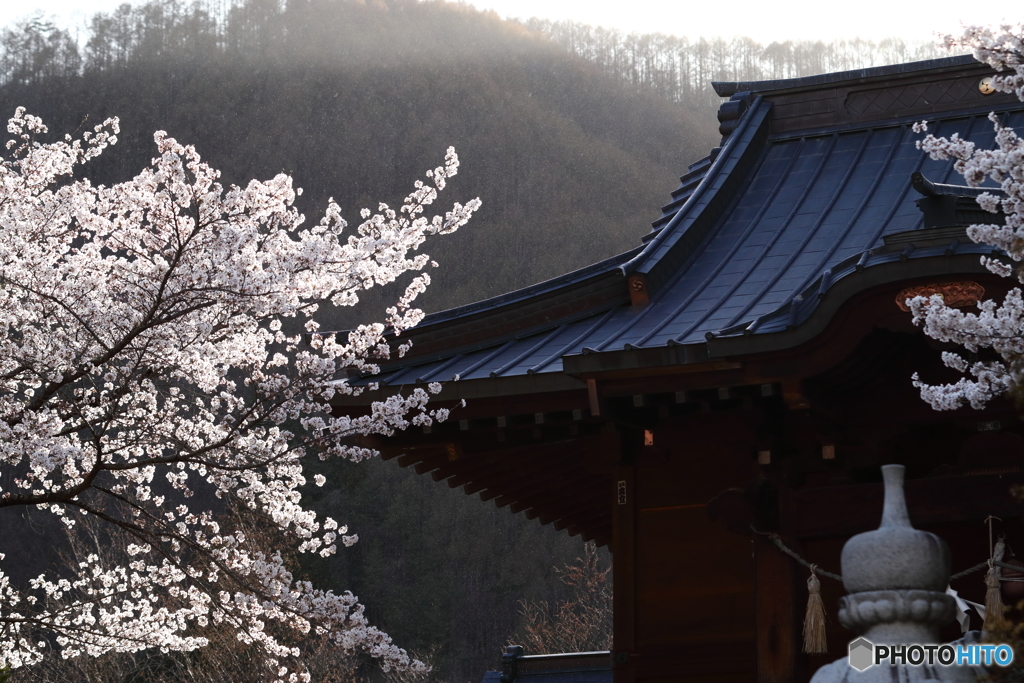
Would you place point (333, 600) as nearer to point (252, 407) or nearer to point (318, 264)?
point (252, 407)

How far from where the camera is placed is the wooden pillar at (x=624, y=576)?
564 centimetres

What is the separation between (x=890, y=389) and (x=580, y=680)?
15.9ft

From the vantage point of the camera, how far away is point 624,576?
5.70m

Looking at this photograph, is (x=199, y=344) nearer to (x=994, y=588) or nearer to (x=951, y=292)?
(x=951, y=292)

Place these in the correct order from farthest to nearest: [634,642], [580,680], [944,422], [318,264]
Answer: [580,680]
[318,264]
[634,642]
[944,422]

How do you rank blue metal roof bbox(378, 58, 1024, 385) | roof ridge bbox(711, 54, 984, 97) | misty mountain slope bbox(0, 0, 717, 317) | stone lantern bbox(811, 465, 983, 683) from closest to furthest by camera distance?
stone lantern bbox(811, 465, 983, 683) < blue metal roof bbox(378, 58, 1024, 385) < roof ridge bbox(711, 54, 984, 97) < misty mountain slope bbox(0, 0, 717, 317)

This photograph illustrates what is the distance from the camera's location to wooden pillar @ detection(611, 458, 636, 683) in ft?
18.5

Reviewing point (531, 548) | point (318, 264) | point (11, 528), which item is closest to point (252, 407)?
point (318, 264)

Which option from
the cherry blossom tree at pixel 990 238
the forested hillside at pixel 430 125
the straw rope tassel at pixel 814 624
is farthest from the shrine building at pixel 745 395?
the forested hillside at pixel 430 125

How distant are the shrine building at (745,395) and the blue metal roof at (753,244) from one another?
0.02m

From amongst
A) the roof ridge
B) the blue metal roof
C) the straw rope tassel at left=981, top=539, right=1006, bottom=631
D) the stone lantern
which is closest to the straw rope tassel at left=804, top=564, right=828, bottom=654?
the straw rope tassel at left=981, top=539, right=1006, bottom=631

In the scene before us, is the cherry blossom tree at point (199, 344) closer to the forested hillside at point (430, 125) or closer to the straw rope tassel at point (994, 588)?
the straw rope tassel at point (994, 588)

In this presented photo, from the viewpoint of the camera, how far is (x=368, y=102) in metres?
59.6

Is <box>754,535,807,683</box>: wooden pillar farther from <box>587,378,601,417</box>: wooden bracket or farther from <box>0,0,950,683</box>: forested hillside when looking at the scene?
<box>0,0,950,683</box>: forested hillside
